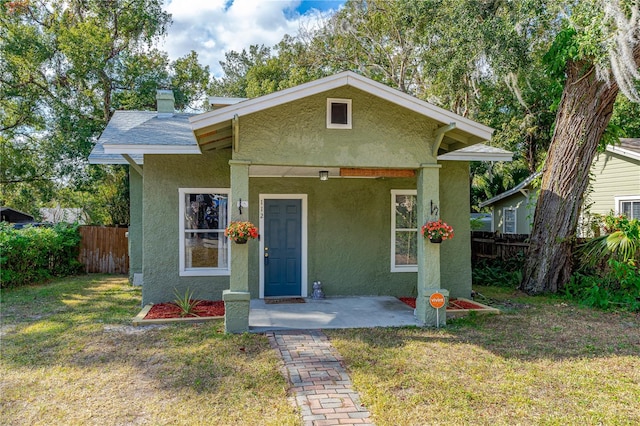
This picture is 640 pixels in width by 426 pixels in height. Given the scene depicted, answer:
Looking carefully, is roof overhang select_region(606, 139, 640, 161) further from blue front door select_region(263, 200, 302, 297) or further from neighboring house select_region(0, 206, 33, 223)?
neighboring house select_region(0, 206, 33, 223)

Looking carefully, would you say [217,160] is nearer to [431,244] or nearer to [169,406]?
[431,244]

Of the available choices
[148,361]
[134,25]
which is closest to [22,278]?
[148,361]

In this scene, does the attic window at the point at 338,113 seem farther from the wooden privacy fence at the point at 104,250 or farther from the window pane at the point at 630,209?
the window pane at the point at 630,209

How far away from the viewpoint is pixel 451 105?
18.1 meters

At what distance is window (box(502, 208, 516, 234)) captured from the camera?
16328mm

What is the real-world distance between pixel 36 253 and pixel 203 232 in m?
5.79

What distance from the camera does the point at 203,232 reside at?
7875 mm

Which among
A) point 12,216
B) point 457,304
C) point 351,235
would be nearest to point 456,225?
point 457,304

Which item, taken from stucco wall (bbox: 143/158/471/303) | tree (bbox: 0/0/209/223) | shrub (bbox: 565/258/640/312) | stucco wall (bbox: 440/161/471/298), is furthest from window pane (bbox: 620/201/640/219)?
tree (bbox: 0/0/209/223)

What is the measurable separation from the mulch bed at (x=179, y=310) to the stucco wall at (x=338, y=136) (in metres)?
2.77

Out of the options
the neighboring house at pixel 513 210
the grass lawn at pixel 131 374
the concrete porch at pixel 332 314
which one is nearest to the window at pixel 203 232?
the concrete porch at pixel 332 314

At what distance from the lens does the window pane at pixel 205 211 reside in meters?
7.82

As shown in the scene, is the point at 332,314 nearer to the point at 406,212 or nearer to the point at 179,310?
the point at 179,310

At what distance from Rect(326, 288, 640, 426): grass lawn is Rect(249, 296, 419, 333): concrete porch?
0.51 m
